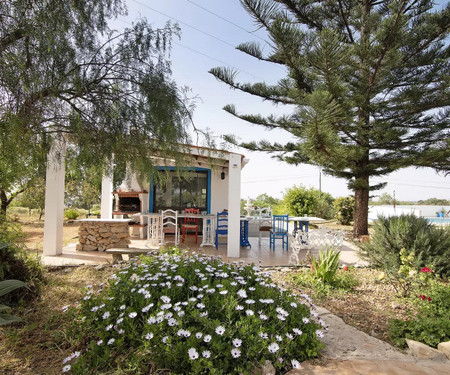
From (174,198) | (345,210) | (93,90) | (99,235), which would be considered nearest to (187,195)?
(174,198)

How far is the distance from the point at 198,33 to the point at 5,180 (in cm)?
274

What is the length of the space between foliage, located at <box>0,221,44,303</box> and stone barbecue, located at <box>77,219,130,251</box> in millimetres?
2813

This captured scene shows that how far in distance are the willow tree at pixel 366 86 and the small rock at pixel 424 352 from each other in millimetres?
4045

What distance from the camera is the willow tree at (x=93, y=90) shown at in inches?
79.7

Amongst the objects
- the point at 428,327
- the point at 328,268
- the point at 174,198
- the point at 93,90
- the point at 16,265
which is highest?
the point at 93,90

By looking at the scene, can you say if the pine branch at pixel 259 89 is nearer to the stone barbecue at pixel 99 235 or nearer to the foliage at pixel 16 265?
the stone barbecue at pixel 99 235

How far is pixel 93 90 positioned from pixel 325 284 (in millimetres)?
3365

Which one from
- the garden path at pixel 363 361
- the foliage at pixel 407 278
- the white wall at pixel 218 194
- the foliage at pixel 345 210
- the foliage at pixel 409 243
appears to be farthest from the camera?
the foliage at pixel 345 210

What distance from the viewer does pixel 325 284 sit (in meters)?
3.51

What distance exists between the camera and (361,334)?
220cm

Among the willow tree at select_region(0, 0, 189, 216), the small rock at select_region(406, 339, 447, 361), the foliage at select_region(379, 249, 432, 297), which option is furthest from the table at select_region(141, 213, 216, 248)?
the small rock at select_region(406, 339, 447, 361)

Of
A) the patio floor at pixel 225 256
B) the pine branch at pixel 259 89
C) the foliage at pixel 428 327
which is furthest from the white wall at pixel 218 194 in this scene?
the foliage at pixel 428 327

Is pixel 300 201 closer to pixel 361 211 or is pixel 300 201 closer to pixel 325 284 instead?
pixel 361 211

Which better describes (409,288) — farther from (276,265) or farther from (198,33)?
(198,33)
